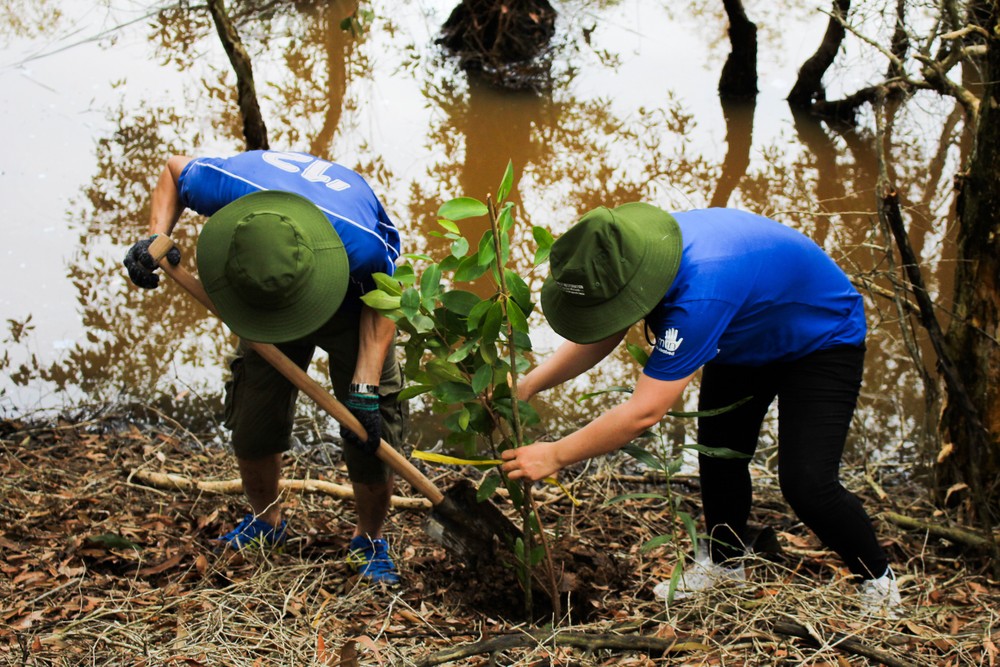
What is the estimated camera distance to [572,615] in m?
3.40

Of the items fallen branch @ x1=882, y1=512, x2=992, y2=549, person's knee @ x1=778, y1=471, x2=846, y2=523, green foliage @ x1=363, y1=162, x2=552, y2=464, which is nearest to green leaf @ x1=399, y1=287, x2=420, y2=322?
green foliage @ x1=363, y1=162, x2=552, y2=464

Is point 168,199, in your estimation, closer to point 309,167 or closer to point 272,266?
point 309,167

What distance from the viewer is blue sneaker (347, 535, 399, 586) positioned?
12.0 feet

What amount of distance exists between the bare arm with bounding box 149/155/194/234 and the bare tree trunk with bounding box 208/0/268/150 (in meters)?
3.04

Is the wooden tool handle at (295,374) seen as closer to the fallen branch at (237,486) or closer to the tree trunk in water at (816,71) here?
the fallen branch at (237,486)

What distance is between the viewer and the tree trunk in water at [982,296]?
12.3 ft

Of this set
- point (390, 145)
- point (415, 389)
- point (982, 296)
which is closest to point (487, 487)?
point (415, 389)

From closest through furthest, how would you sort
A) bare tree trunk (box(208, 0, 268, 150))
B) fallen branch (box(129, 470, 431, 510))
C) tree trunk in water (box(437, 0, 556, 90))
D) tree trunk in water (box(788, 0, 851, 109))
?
fallen branch (box(129, 470, 431, 510)) → bare tree trunk (box(208, 0, 268, 150)) → tree trunk in water (box(788, 0, 851, 109)) → tree trunk in water (box(437, 0, 556, 90))

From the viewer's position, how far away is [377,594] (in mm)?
3590

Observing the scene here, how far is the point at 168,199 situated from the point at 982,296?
3004 millimetres

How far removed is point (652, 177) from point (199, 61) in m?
4.55

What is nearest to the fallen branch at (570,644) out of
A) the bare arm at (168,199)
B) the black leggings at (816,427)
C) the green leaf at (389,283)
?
the black leggings at (816,427)

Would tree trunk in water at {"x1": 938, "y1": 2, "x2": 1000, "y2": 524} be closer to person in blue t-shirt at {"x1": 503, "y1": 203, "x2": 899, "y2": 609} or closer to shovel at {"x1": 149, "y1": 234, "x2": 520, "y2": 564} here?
person in blue t-shirt at {"x1": 503, "y1": 203, "x2": 899, "y2": 609}

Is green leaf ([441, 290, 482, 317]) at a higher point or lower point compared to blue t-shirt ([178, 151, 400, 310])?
lower
